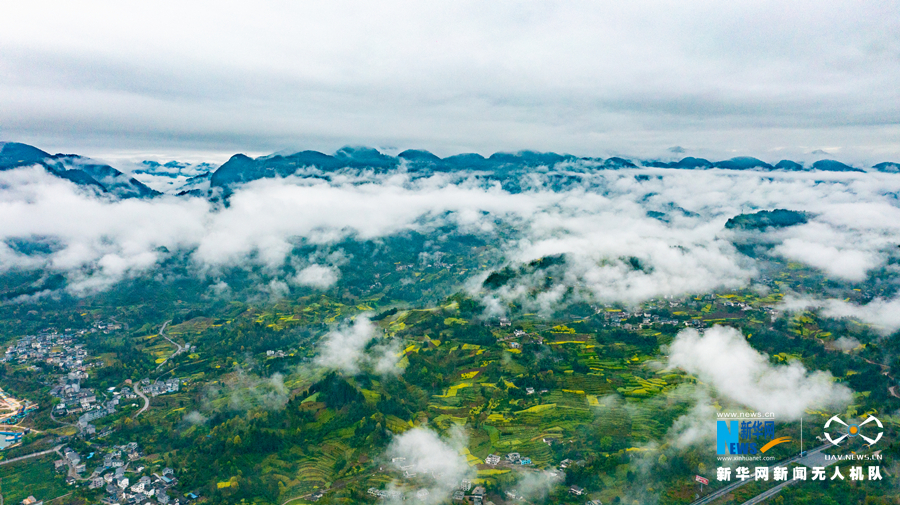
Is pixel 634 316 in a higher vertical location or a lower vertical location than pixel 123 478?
higher

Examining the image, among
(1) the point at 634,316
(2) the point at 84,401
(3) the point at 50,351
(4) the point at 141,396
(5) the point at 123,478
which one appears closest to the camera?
(5) the point at 123,478

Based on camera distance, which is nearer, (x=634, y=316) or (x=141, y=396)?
(x=141, y=396)

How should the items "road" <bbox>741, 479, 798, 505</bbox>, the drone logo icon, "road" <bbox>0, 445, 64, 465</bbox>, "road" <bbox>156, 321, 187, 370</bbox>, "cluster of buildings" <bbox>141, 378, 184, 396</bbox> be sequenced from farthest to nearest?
"road" <bbox>156, 321, 187, 370</bbox>
"cluster of buildings" <bbox>141, 378, 184, 396</bbox>
"road" <bbox>0, 445, 64, 465</bbox>
the drone logo icon
"road" <bbox>741, 479, 798, 505</bbox>

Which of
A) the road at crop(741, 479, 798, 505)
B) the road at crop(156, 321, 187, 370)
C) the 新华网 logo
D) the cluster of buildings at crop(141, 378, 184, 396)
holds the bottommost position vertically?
the cluster of buildings at crop(141, 378, 184, 396)

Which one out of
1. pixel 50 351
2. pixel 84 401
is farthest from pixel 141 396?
pixel 50 351

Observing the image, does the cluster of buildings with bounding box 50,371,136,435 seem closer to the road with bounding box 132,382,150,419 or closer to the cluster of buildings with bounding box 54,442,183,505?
the road with bounding box 132,382,150,419

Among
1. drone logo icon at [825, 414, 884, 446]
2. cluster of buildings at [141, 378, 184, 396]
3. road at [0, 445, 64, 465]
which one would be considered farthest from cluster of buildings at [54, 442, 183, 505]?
drone logo icon at [825, 414, 884, 446]

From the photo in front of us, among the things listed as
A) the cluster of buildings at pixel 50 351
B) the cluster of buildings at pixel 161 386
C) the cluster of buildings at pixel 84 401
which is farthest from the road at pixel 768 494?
the cluster of buildings at pixel 50 351

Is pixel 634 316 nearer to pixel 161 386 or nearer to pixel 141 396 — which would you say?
pixel 161 386

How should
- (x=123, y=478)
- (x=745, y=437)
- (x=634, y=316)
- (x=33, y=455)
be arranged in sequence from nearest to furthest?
(x=123, y=478)
(x=745, y=437)
(x=33, y=455)
(x=634, y=316)

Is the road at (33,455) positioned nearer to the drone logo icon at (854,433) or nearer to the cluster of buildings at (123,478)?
the cluster of buildings at (123,478)

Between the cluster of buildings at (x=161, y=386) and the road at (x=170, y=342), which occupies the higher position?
the road at (x=170, y=342)

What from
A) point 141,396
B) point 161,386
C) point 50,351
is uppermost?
point 50,351
